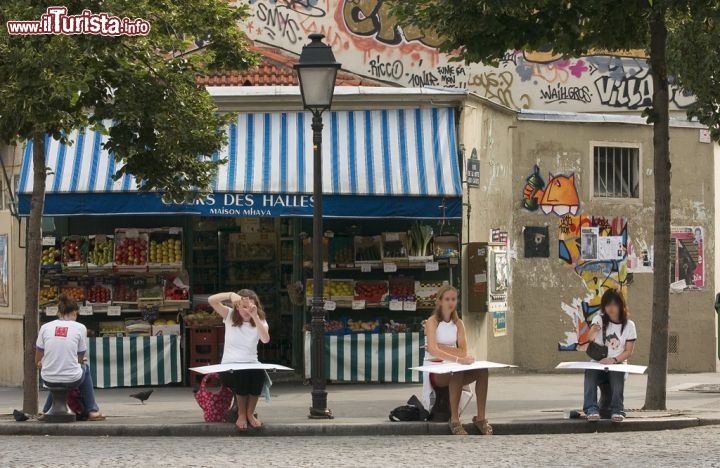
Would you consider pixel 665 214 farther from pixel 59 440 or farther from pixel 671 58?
pixel 59 440

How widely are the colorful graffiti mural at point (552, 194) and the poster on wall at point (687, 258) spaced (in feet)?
6.49

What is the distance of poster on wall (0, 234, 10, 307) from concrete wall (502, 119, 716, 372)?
321 inches

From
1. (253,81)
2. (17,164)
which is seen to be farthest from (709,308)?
(17,164)

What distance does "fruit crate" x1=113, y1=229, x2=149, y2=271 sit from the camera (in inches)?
759

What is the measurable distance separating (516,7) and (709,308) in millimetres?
9623

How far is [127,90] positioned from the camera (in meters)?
15.2

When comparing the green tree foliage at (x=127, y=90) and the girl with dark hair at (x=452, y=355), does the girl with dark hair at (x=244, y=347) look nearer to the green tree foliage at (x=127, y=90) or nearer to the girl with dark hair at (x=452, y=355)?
the girl with dark hair at (x=452, y=355)

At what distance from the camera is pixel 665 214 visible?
15.3m

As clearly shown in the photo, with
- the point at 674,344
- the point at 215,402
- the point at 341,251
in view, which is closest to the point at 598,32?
the point at 341,251

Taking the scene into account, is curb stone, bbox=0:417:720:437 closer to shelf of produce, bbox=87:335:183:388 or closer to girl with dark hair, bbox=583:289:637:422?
girl with dark hair, bbox=583:289:637:422

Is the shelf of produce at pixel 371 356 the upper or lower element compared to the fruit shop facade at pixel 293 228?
lower

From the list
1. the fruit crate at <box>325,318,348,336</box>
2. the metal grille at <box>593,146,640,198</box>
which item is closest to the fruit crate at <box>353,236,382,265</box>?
the fruit crate at <box>325,318,348,336</box>

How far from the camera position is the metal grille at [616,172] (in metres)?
22.1

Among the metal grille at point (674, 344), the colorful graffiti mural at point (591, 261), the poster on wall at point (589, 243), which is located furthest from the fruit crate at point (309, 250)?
the metal grille at point (674, 344)
